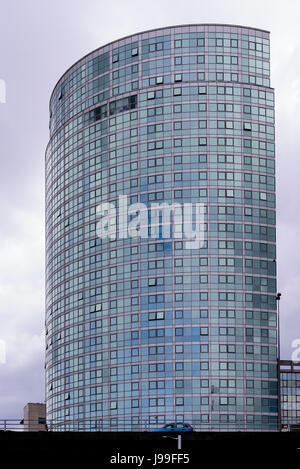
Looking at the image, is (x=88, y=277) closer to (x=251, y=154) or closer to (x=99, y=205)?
(x=99, y=205)

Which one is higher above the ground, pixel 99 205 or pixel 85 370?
pixel 99 205

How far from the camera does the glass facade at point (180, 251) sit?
17450 centimetres

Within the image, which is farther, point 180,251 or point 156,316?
point 180,251

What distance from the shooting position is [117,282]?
186 metres

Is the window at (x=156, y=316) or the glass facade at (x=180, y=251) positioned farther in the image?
the window at (x=156, y=316)

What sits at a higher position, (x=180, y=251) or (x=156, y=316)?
(x=180, y=251)

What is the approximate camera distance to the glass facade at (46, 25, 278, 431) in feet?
573

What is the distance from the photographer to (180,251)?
180 metres

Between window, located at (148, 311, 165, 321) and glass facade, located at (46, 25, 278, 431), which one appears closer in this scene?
glass facade, located at (46, 25, 278, 431)
